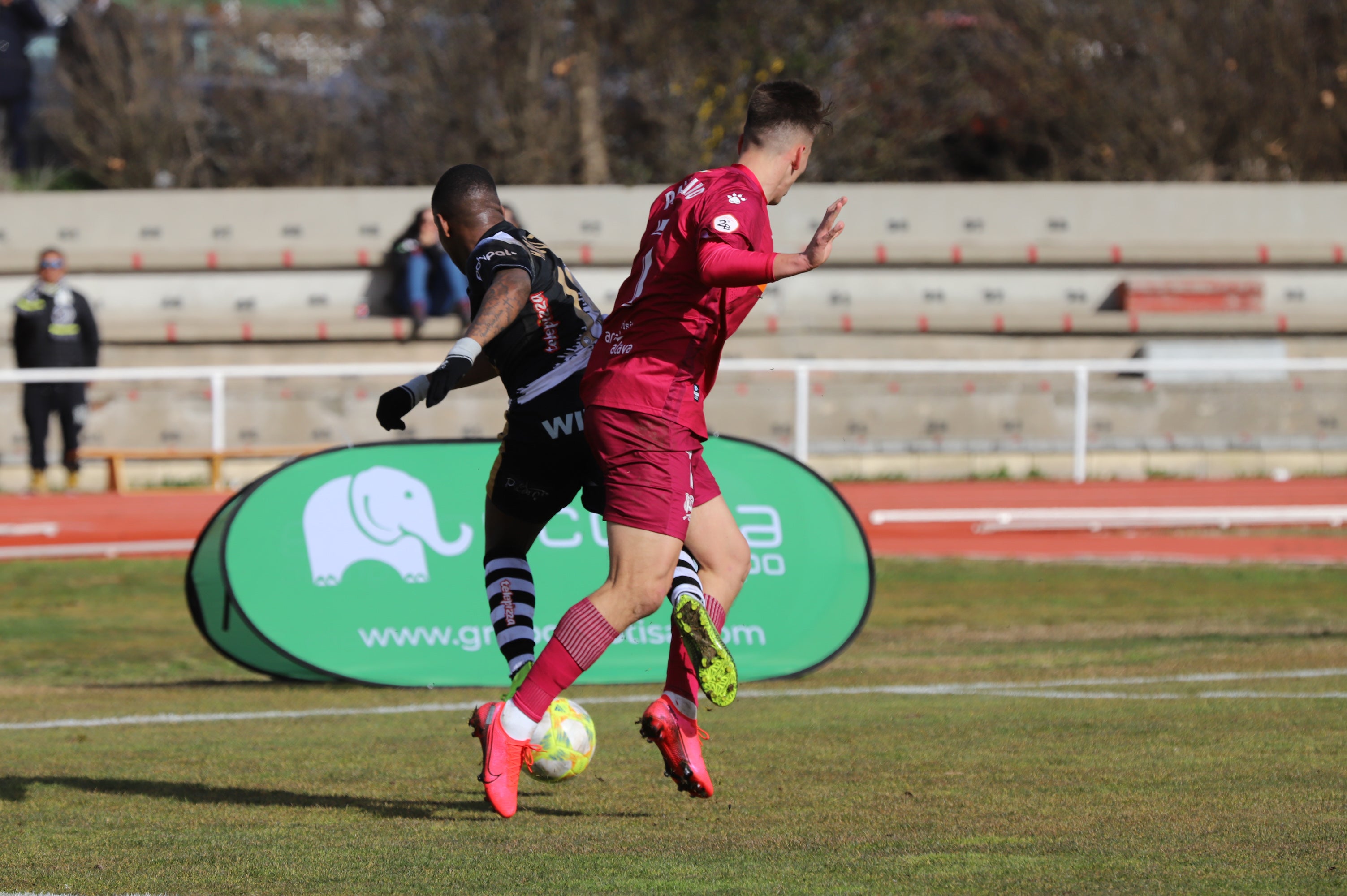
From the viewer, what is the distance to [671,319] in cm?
451

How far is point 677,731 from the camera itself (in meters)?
4.57

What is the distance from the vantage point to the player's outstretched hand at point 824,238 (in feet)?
13.4

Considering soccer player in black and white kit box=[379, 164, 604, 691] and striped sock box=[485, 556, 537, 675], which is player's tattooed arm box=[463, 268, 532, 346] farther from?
striped sock box=[485, 556, 537, 675]

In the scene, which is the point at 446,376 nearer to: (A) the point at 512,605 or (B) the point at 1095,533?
(A) the point at 512,605

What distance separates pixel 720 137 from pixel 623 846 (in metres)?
16.1

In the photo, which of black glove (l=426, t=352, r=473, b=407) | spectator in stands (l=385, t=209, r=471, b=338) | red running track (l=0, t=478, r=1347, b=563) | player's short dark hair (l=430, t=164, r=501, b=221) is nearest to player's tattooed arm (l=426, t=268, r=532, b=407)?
black glove (l=426, t=352, r=473, b=407)

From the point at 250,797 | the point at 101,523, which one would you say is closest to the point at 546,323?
the point at 250,797

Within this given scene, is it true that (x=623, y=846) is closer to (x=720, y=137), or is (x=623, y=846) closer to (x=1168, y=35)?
(x=720, y=137)

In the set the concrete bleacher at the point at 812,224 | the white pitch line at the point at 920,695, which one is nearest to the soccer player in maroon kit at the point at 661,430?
the white pitch line at the point at 920,695

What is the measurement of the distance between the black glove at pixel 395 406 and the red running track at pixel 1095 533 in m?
7.67

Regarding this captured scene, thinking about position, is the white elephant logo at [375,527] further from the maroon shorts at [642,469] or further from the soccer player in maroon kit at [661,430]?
the maroon shorts at [642,469]

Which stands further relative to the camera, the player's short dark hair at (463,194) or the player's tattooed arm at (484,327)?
the player's short dark hair at (463,194)

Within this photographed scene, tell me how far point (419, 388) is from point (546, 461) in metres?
0.69

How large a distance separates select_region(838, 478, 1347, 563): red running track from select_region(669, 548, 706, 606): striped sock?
22.4 feet
